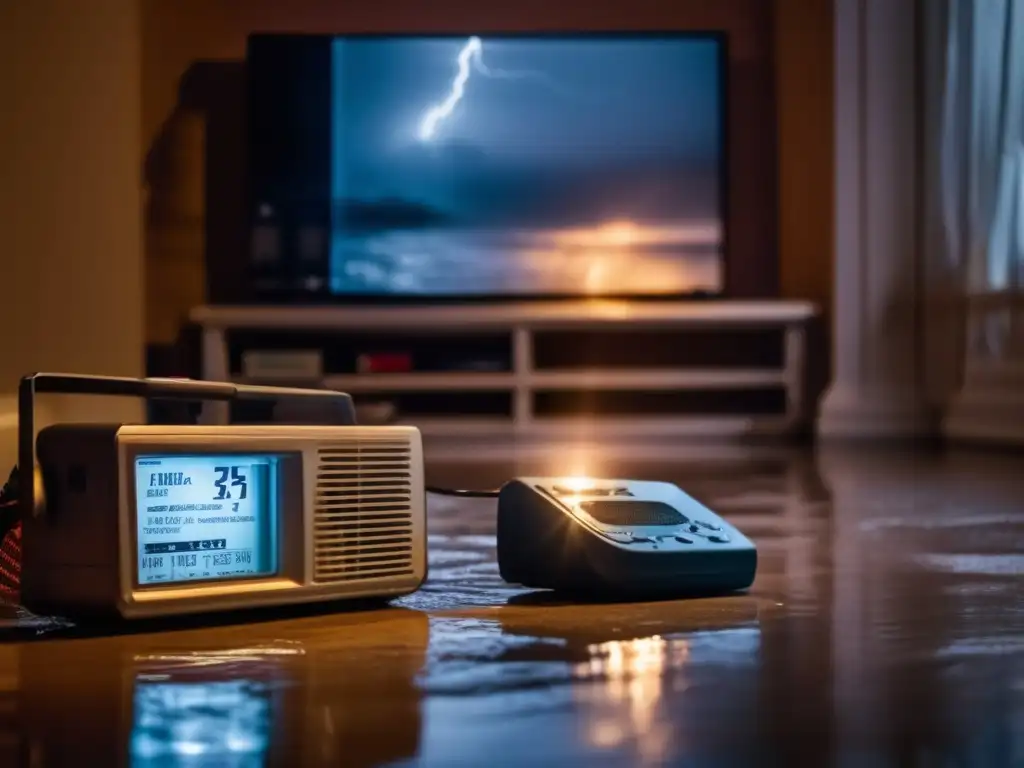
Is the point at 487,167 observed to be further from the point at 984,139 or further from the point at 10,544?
the point at 10,544

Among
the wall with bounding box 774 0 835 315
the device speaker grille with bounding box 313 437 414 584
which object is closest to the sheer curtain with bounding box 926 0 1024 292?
the wall with bounding box 774 0 835 315

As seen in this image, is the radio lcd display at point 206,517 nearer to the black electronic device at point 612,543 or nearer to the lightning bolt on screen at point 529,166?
the black electronic device at point 612,543

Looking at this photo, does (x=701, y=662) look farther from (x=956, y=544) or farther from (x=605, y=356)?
(x=605, y=356)

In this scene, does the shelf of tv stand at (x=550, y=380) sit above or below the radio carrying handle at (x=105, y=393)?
below

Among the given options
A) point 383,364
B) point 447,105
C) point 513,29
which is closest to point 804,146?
point 513,29

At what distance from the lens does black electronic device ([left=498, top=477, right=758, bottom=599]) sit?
879mm

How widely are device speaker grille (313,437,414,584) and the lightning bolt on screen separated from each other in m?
2.87

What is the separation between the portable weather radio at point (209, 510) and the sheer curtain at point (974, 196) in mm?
2485

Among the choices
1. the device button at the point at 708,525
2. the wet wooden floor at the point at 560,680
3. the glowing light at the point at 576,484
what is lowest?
the wet wooden floor at the point at 560,680

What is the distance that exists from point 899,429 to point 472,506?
87.1 inches

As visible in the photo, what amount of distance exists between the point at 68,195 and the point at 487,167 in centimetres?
221

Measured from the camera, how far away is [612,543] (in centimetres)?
87

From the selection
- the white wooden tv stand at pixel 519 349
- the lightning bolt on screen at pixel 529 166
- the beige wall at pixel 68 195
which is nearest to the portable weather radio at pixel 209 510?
the beige wall at pixel 68 195

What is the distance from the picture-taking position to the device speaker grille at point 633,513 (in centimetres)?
90
